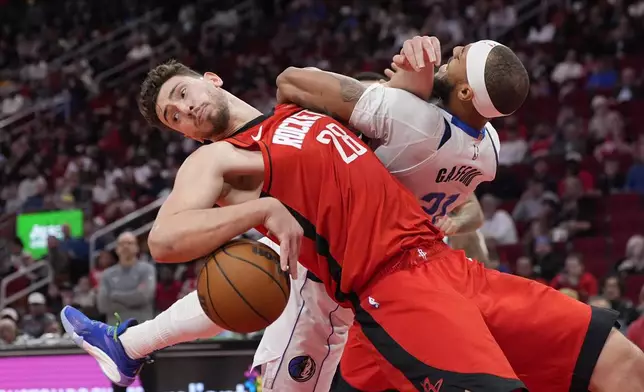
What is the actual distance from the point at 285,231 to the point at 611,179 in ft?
31.2

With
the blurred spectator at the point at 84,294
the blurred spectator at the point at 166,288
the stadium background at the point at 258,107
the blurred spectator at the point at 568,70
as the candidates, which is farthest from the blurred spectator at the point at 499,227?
the blurred spectator at the point at 84,294

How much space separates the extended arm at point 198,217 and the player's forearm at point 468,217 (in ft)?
7.12

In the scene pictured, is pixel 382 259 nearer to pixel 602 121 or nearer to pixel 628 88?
pixel 602 121

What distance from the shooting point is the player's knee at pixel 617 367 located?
3.40m

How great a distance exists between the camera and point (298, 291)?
4164 millimetres

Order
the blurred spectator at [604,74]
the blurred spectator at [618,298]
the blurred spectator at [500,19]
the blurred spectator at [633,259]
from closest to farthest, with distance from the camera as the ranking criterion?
the blurred spectator at [618,298]
the blurred spectator at [633,259]
the blurred spectator at [604,74]
the blurred spectator at [500,19]

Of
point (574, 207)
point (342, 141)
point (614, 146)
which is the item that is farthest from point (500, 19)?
point (342, 141)

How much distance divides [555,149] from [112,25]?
1147 cm

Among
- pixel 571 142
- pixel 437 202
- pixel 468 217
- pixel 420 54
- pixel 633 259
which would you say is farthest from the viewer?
pixel 571 142

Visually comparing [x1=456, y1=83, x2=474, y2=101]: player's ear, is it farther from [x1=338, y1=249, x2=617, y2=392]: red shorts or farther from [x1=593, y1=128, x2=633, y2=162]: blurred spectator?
[x1=593, y1=128, x2=633, y2=162]: blurred spectator

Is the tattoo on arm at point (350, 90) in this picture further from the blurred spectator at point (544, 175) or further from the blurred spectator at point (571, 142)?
the blurred spectator at point (571, 142)

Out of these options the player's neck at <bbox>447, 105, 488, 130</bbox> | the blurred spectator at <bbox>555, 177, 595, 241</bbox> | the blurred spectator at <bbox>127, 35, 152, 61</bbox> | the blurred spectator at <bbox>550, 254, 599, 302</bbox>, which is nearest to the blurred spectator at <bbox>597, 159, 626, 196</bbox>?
the blurred spectator at <bbox>555, 177, 595, 241</bbox>

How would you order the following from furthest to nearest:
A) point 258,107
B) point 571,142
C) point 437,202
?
1. point 258,107
2. point 571,142
3. point 437,202

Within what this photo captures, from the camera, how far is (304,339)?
4152 millimetres
